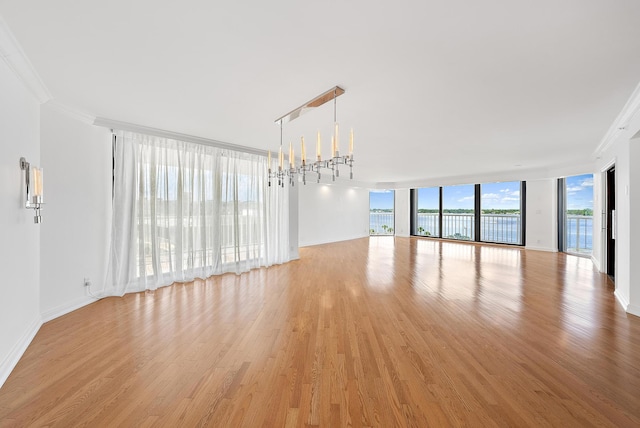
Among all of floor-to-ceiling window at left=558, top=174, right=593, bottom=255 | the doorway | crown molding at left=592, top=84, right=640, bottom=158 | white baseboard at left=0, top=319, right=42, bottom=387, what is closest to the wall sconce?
white baseboard at left=0, top=319, right=42, bottom=387

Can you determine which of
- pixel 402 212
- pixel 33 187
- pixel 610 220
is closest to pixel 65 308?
pixel 33 187

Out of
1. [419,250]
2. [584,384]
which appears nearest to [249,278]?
[584,384]

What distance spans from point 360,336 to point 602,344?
2223mm

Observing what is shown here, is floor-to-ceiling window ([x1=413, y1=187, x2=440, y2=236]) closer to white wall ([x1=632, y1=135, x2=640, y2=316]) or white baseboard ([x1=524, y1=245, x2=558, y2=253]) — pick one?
white baseboard ([x1=524, y1=245, x2=558, y2=253])

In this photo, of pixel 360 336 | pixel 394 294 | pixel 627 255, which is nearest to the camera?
pixel 360 336

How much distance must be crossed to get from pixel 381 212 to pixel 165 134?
31.6 feet

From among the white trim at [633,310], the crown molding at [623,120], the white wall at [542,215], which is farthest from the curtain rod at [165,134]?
the white wall at [542,215]

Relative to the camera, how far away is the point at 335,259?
651 cm

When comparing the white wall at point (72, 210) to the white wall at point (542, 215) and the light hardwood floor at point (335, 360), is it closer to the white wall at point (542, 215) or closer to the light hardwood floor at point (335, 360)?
the light hardwood floor at point (335, 360)

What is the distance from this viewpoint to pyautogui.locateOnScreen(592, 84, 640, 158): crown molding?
271 centimetres

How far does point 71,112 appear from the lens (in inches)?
122

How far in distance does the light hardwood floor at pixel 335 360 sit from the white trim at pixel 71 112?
2408 millimetres

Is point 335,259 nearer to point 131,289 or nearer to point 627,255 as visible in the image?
point 131,289

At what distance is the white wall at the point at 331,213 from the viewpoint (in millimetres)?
8516
